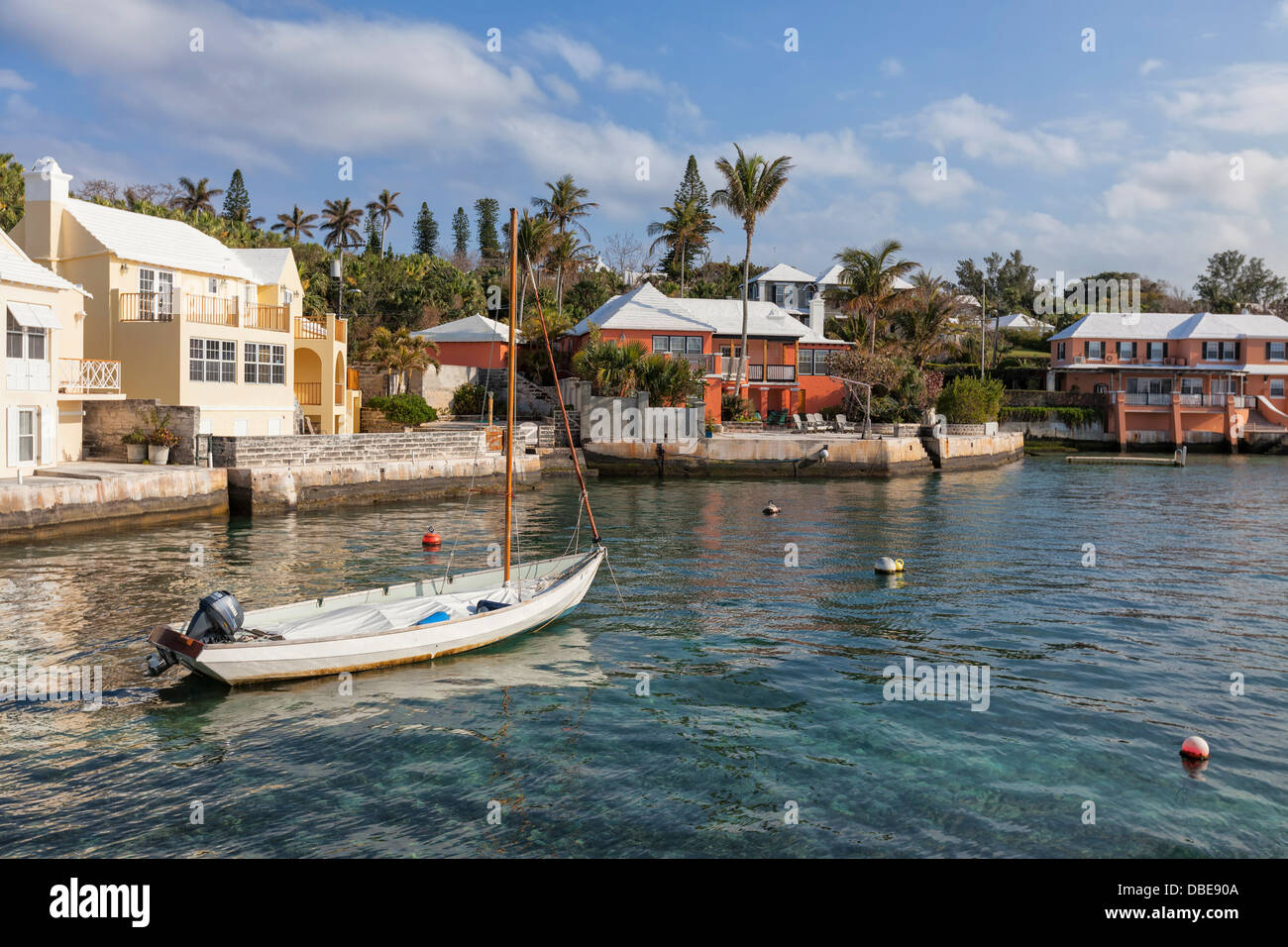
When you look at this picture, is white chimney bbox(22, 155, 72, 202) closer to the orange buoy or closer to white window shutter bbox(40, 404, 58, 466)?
white window shutter bbox(40, 404, 58, 466)

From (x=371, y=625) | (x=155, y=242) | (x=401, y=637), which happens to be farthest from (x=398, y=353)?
(x=401, y=637)

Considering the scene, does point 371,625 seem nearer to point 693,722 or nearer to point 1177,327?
point 693,722

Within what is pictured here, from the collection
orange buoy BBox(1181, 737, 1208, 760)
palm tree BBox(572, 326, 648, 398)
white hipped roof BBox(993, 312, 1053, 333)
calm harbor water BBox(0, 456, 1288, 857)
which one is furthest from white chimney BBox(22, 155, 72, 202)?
white hipped roof BBox(993, 312, 1053, 333)

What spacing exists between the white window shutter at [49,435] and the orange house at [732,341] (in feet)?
110

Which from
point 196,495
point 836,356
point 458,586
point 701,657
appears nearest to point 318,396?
point 196,495

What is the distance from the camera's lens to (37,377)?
31.2 meters

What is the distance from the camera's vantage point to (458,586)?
1956 centimetres

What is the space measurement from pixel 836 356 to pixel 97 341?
157ft

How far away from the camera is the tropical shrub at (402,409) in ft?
169

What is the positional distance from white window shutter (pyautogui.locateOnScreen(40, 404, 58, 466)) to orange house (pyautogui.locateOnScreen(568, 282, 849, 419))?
3341 centimetres

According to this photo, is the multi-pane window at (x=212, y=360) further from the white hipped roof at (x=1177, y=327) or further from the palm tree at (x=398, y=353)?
the white hipped roof at (x=1177, y=327)

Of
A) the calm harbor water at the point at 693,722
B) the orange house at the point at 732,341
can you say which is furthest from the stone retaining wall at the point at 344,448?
the orange house at the point at 732,341

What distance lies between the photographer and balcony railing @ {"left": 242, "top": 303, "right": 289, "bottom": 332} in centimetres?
4153
